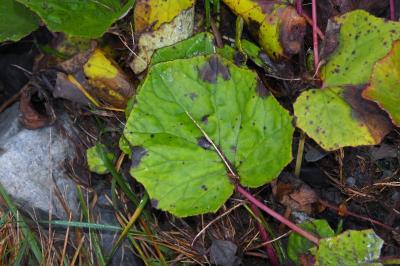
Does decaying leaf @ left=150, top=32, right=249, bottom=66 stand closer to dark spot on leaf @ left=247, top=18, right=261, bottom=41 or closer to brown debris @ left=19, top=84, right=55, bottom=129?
dark spot on leaf @ left=247, top=18, right=261, bottom=41

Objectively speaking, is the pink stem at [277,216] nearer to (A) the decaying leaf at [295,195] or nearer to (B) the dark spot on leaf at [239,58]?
(A) the decaying leaf at [295,195]

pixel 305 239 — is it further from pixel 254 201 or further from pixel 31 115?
pixel 31 115

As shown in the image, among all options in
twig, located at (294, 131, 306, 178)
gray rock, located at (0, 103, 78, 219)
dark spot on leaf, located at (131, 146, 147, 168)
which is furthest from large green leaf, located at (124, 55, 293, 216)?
gray rock, located at (0, 103, 78, 219)

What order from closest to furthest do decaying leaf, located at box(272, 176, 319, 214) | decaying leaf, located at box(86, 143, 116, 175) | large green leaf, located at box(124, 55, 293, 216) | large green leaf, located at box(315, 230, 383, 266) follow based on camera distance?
large green leaf, located at box(315, 230, 383, 266) → large green leaf, located at box(124, 55, 293, 216) → decaying leaf, located at box(272, 176, 319, 214) → decaying leaf, located at box(86, 143, 116, 175)

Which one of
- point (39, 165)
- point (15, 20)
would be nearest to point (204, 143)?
point (39, 165)

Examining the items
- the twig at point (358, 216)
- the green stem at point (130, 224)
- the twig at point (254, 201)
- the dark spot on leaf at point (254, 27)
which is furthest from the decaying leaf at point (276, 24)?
→ the green stem at point (130, 224)

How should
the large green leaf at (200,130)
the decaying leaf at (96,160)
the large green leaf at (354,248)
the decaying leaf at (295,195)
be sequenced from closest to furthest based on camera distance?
the large green leaf at (354,248) → the large green leaf at (200,130) → the decaying leaf at (295,195) → the decaying leaf at (96,160)
